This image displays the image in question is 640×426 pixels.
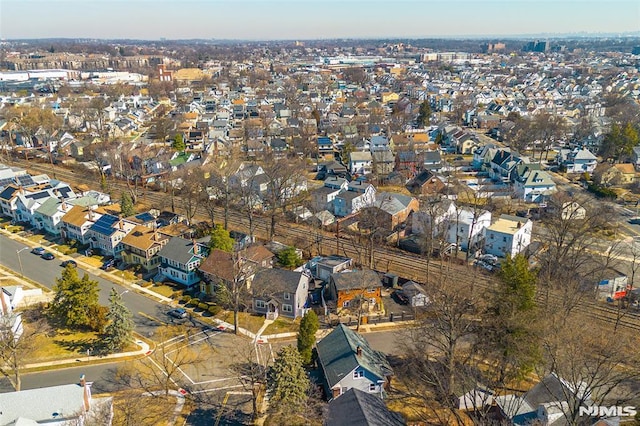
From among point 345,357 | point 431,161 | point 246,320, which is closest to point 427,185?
point 431,161

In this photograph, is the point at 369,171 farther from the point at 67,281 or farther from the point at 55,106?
the point at 55,106

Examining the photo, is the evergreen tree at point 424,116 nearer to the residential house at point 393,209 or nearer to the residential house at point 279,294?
the residential house at point 393,209

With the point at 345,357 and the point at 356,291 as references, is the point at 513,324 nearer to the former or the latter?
the point at 345,357

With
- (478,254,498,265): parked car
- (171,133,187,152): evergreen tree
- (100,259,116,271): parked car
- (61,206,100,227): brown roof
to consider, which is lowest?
(478,254,498,265): parked car

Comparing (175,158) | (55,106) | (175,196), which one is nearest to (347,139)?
(175,158)

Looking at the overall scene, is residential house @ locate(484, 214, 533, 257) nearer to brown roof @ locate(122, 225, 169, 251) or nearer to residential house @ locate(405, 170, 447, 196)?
residential house @ locate(405, 170, 447, 196)

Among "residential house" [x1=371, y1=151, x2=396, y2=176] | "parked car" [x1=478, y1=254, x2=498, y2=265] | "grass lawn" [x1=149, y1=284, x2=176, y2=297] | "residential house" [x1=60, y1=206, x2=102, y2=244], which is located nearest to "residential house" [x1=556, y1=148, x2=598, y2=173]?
"residential house" [x1=371, y1=151, x2=396, y2=176]

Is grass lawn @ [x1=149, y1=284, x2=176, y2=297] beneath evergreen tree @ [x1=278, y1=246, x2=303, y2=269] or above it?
beneath

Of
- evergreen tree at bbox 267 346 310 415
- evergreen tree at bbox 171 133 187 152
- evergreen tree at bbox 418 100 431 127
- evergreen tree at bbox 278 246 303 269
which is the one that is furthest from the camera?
evergreen tree at bbox 418 100 431 127
